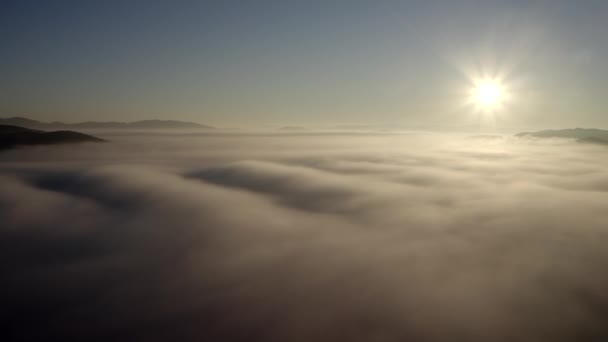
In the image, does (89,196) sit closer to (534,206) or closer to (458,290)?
(458,290)

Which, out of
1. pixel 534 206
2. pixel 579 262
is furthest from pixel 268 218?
pixel 534 206

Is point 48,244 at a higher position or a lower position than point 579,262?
lower

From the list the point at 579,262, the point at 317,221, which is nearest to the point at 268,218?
the point at 317,221

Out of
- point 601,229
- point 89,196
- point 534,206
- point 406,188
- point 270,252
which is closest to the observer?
point 270,252

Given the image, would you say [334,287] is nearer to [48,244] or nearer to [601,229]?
[48,244]

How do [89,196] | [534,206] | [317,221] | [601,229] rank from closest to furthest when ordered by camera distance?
1. [601,229]
2. [317,221]
3. [534,206]
4. [89,196]

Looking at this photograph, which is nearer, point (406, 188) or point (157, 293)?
point (157, 293)
